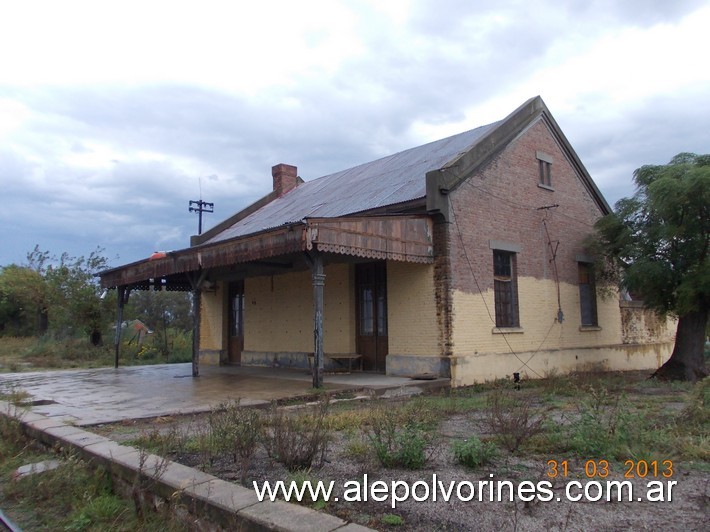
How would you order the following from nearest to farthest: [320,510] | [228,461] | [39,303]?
[320,510] → [228,461] → [39,303]

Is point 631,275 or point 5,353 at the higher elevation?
point 631,275

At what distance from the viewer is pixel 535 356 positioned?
48.6 ft

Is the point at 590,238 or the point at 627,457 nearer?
the point at 627,457

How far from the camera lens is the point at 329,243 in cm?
1011

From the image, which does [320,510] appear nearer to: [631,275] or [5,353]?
[631,275]

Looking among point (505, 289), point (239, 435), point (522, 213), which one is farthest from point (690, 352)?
point (239, 435)

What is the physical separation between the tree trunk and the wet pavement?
299 inches

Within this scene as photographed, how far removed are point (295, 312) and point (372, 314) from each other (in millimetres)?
3200

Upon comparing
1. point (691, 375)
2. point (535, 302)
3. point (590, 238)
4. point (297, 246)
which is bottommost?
point (691, 375)

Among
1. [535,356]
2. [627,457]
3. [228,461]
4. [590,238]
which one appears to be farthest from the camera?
[590,238]

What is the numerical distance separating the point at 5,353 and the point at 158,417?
23271 mm

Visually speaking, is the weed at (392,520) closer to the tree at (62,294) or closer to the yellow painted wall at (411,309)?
the yellow painted wall at (411,309)

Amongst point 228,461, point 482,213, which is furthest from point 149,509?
point 482,213

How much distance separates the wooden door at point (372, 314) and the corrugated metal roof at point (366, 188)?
1712 mm
